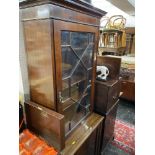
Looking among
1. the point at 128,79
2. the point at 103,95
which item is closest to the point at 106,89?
the point at 103,95

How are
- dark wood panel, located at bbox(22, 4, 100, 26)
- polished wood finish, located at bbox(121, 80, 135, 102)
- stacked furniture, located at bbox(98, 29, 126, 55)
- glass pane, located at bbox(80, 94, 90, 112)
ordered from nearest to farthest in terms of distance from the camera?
dark wood panel, located at bbox(22, 4, 100, 26) < glass pane, located at bbox(80, 94, 90, 112) < polished wood finish, located at bbox(121, 80, 135, 102) < stacked furniture, located at bbox(98, 29, 126, 55)

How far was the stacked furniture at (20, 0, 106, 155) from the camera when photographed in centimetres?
78

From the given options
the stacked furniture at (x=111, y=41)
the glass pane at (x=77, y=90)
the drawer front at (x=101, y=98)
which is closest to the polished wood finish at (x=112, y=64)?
the drawer front at (x=101, y=98)

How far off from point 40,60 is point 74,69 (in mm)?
276

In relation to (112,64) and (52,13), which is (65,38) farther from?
(112,64)

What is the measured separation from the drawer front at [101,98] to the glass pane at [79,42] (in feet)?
1.60

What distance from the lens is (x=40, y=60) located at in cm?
89

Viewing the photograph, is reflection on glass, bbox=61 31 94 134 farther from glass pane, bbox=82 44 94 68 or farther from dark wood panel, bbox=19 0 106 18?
dark wood panel, bbox=19 0 106 18

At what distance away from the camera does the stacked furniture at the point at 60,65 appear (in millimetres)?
785

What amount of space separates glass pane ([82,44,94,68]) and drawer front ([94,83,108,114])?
312 mm

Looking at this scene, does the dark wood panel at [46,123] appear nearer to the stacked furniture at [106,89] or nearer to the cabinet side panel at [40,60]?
Result: the cabinet side panel at [40,60]

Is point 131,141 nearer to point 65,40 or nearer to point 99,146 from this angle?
point 99,146

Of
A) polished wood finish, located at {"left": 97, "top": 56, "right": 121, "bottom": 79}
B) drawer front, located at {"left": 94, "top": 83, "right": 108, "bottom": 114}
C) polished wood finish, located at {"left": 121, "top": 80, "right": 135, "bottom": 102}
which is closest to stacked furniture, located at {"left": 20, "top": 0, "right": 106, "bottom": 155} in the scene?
drawer front, located at {"left": 94, "top": 83, "right": 108, "bottom": 114}
